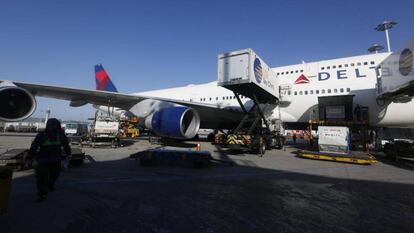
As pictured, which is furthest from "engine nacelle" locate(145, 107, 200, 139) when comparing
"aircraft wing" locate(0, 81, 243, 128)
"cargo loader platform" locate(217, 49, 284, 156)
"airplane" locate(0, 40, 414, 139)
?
"cargo loader platform" locate(217, 49, 284, 156)

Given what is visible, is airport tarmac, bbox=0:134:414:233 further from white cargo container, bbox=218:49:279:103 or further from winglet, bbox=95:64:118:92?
winglet, bbox=95:64:118:92

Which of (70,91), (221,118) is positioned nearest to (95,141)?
(70,91)

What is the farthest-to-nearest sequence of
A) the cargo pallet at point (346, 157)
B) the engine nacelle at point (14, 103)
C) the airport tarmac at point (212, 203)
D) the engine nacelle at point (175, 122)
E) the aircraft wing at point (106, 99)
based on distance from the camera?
the aircraft wing at point (106, 99), the engine nacelle at point (175, 122), the cargo pallet at point (346, 157), the engine nacelle at point (14, 103), the airport tarmac at point (212, 203)

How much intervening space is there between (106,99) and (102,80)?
37.6ft

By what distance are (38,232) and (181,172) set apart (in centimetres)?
381

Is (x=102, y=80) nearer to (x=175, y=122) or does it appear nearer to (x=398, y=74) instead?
(x=175, y=122)

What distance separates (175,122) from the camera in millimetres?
9586

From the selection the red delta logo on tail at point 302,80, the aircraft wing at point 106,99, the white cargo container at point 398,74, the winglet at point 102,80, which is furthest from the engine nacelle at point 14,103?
the winglet at point 102,80

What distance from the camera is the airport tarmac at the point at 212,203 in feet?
9.27

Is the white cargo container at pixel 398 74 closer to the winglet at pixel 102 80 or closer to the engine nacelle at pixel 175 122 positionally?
the engine nacelle at pixel 175 122

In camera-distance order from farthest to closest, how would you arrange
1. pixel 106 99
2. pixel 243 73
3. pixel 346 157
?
pixel 106 99 < pixel 243 73 < pixel 346 157

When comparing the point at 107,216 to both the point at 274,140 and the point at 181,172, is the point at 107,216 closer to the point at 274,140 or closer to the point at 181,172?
the point at 181,172

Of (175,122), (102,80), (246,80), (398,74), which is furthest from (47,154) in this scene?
(102,80)

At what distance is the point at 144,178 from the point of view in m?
5.39
